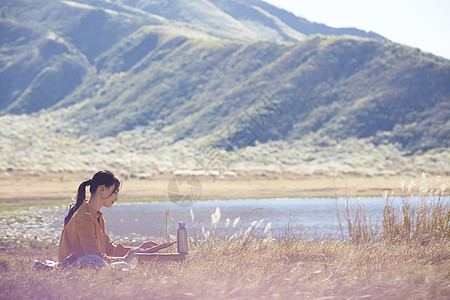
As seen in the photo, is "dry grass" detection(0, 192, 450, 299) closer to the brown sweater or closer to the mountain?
the brown sweater

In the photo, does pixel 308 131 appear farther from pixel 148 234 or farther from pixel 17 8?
pixel 17 8

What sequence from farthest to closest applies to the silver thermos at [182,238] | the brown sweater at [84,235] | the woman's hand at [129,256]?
the silver thermos at [182,238]
the woman's hand at [129,256]
the brown sweater at [84,235]

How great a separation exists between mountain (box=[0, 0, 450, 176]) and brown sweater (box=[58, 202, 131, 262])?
183 feet

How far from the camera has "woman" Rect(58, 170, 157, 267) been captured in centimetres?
719

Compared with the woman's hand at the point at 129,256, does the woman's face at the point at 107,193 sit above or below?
above

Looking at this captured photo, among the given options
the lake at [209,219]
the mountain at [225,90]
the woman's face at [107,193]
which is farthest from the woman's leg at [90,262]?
the mountain at [225,90]

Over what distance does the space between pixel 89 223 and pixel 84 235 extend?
0.59ft

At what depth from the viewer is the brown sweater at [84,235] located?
7.17 meters

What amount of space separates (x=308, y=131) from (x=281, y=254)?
62.3 metres

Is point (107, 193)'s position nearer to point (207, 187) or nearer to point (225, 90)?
point (207, 187)

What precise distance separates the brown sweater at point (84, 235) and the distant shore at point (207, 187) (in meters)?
→ 21.9

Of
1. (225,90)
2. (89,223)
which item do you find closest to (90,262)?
(89,223)

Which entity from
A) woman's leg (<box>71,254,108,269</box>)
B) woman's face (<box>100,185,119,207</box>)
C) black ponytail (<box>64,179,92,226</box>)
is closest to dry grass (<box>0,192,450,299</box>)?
woman's leg (<box>71,254,108,269</box>)

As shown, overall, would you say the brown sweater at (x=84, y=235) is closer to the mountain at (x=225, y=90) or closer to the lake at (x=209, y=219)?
the lake at (x=209, y=219)
